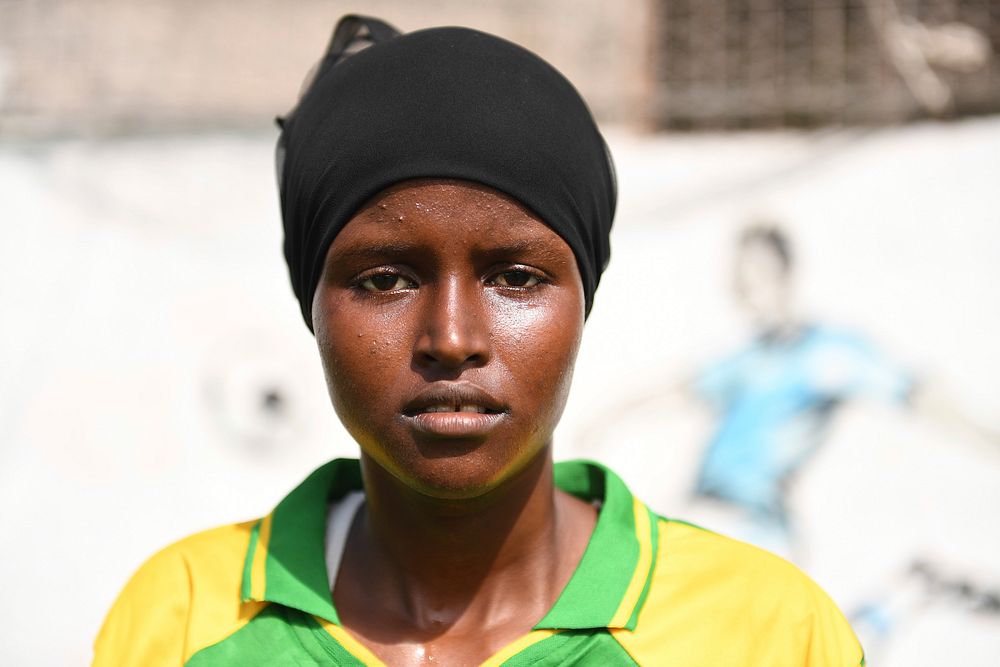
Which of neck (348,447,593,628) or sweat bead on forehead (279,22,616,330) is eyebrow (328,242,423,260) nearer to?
sweat bead on forehead (279,22,616,330)

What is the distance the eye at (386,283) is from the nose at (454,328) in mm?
42

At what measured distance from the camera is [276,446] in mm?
4773

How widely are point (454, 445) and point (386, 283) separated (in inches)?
9.4

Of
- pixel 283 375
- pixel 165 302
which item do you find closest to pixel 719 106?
pixel 283 375

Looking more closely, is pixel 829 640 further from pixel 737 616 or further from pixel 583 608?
pixel 583 608

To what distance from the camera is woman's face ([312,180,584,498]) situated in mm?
1312

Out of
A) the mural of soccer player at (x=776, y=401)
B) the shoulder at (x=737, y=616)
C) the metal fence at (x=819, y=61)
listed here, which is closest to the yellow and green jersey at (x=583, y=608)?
the shoulder at (x=737, y=616)

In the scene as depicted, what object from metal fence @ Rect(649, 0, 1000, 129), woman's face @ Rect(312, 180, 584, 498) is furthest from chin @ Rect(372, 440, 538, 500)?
metal fence @ Rect(649, 0, 1000, 129)

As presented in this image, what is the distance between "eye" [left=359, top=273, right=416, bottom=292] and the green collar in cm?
46

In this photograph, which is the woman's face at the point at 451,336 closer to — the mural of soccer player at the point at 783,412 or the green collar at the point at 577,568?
the green collar at the point at 577,568

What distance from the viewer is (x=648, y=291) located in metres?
4.62

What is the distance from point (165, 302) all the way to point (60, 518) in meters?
1.10

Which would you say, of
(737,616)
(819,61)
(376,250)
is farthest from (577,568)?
(819,61)

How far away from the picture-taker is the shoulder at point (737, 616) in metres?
1.42
